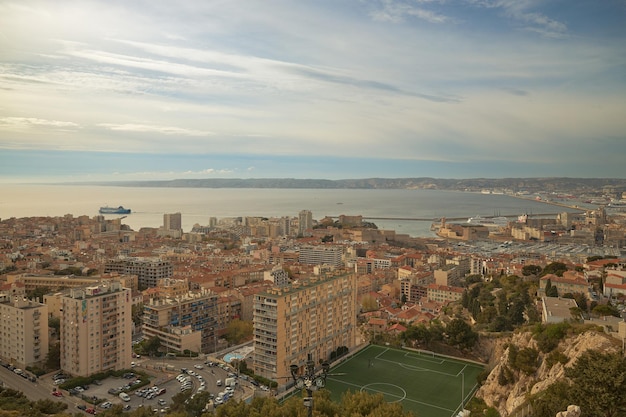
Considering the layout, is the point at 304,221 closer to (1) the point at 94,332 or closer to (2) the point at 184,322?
(2) the point at 184,322

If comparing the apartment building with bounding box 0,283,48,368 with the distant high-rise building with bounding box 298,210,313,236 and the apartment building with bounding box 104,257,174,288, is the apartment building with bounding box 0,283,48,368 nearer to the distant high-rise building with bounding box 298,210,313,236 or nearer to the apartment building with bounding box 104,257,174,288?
the apartment building with bounding box 104,257,174,288

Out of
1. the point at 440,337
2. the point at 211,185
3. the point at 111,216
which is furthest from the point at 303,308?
the point at 211,185

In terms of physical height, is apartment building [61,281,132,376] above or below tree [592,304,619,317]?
below

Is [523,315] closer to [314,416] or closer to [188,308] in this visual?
[314,416]

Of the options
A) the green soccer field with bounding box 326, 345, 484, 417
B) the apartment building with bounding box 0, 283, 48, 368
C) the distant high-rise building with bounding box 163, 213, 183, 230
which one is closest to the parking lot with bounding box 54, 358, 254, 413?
the apartment building with bounding box 0, 283, 48, 368

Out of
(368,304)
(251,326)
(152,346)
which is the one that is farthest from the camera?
(368,304)

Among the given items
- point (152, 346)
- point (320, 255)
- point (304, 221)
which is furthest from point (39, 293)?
point (304, 221)
